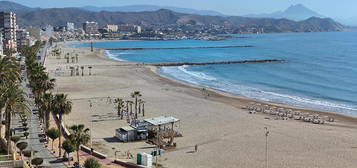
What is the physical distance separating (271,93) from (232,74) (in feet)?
77.8

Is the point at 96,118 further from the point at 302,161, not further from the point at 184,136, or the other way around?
the point at 302,161

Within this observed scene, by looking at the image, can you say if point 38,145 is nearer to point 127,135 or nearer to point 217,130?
point 127,135

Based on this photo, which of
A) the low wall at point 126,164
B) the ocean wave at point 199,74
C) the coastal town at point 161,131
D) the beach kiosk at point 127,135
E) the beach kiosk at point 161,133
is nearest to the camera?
the low wall at point 126,164

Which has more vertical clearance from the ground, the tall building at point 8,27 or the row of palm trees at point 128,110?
the tall building at point 8,27

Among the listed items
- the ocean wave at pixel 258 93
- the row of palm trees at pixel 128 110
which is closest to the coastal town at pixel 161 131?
the row of palm trees at pixel 128 110

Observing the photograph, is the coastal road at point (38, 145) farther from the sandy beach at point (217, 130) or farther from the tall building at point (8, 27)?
the tall building at point (8, 27)

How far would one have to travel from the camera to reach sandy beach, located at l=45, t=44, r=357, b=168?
1237 inches

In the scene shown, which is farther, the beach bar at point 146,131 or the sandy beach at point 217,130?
the beach bar at point 146,131

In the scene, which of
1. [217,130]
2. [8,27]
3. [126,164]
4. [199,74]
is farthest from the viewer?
[8,27]

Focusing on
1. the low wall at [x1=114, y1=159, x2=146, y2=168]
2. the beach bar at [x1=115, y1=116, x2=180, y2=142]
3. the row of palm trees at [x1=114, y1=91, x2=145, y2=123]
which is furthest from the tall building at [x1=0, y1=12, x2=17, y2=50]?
the low wall at [x1=114, y1=159, x2=146, y2=168]

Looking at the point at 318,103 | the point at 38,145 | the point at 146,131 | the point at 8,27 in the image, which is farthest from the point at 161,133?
the point at 8,27

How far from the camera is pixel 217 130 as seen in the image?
131 ft

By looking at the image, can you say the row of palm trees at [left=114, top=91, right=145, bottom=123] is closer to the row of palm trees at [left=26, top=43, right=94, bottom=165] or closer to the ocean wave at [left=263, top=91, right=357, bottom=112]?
the row of palm trees at [left=26, top=43, right=94, bottom=165]

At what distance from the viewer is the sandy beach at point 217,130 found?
31.4 metres
